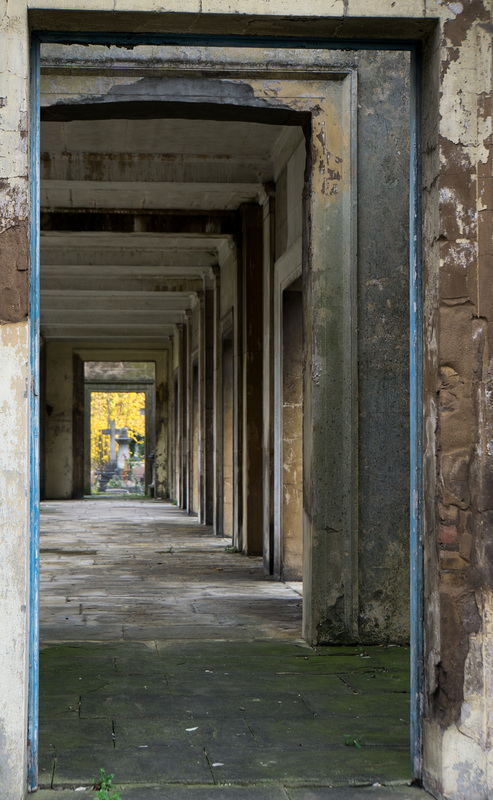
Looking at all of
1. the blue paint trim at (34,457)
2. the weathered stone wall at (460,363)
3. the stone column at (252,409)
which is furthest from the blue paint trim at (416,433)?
the stone column at (252,409)

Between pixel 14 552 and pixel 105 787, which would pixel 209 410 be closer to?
pixel 105 787

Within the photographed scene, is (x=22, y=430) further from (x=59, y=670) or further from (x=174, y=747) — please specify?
(x=59, y=670)

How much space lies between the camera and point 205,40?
3463mm

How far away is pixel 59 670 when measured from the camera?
518 centimetres

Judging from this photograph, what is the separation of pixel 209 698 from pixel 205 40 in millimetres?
3124

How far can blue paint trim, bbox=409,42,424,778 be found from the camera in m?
3.42

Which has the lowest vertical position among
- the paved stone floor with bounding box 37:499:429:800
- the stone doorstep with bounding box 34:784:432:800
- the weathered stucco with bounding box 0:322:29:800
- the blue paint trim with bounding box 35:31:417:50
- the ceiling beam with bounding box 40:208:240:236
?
the paved stone floor with bounding box 37:499:429:800

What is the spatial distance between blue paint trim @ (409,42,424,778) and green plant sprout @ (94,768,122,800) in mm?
1135

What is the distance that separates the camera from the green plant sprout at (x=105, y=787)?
10.3 ft

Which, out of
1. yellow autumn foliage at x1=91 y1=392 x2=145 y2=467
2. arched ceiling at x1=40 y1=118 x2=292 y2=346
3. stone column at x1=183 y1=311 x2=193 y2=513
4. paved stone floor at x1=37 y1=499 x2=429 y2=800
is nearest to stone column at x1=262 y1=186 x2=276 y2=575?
arched ceiling at x1=40 y1=118 x2=292 y2=346

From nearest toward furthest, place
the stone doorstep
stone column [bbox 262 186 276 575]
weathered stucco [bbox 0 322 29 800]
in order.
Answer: weathered stucco [bbox 0 322 29 800] < the stone doorstep < stone column [bbox 262 186 276 575]

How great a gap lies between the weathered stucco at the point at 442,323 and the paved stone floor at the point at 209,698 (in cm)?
50

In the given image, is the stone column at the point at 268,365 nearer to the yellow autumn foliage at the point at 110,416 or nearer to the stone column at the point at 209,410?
the stone column at the point at 209,410

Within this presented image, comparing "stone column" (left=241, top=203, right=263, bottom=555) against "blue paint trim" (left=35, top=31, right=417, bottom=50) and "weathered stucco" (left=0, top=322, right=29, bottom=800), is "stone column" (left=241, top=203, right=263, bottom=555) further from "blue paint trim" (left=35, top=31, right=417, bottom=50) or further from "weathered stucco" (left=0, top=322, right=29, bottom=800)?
"weathered stucco" (left=0, top=322, right=29, bottom=800)
